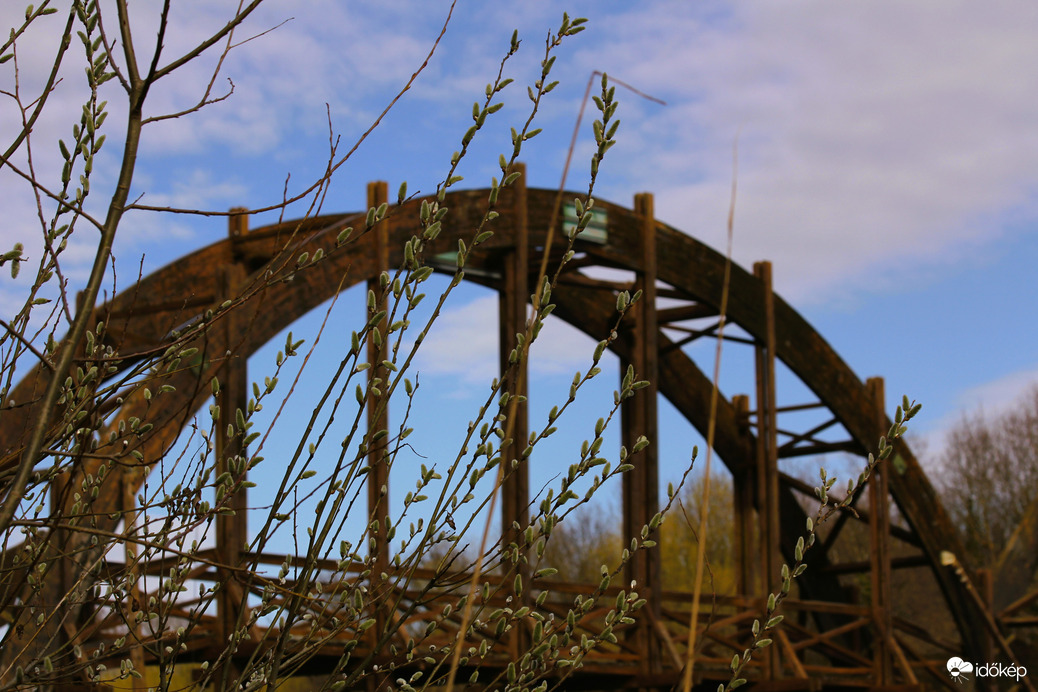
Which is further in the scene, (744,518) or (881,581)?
(744,518)

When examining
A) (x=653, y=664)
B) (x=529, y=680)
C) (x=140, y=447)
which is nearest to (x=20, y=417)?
(x=653, y=664)

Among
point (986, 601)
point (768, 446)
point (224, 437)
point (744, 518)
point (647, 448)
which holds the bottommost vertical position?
point (986, 601)

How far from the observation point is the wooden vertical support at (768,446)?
1067 cm

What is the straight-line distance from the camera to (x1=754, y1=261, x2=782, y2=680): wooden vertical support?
10672 millimetres

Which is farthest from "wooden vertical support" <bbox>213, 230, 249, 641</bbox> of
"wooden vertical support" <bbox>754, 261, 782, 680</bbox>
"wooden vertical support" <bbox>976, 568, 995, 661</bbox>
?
"wooden vertical support" <bbox>976, 568, 995, 661</bbox>

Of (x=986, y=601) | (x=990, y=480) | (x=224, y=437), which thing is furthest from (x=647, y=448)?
(x=990, y=480)

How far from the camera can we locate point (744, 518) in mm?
12984

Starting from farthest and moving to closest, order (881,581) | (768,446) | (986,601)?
(986,601), (881,581), (768,446)

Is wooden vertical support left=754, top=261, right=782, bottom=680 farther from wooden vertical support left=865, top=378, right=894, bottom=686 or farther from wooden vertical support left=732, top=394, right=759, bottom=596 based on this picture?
wooden vertical support left=865, top=378, right=894, bottom=686

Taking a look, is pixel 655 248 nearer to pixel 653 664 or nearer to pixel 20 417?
pixel 653 664

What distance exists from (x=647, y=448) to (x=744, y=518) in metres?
3.73

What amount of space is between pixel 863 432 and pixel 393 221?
20.5 ft

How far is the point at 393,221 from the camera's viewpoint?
8641 millimetres

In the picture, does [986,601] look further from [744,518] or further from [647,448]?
[647,448]
